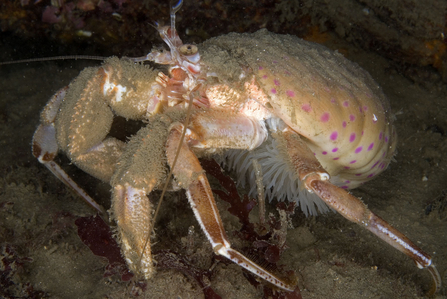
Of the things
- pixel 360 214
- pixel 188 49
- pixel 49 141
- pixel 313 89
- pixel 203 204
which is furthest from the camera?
pixel 49 141

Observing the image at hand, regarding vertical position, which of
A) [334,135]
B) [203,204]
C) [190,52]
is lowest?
[203,204]

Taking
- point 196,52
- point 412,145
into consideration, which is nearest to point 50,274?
point 196,52

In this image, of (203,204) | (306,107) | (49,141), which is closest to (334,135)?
(306,107)

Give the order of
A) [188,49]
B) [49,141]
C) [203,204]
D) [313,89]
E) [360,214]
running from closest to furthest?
Result: [203,204] < [360,214] < [188,49] < [313,89] < [49,141]

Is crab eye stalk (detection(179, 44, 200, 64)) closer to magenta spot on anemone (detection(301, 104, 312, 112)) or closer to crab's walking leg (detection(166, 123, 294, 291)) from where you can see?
crab's walking leg (detection(166, 123, 294, 291))

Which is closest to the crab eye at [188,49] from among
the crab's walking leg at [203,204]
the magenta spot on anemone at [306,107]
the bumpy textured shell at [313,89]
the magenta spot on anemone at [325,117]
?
the bumpy textured shell at [313,89]

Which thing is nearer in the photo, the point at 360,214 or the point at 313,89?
the point at 360,214

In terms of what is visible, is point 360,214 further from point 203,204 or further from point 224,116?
point 224,116
